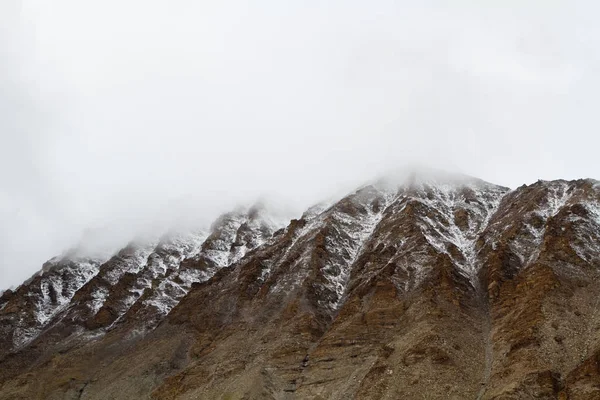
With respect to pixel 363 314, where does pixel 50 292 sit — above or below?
above

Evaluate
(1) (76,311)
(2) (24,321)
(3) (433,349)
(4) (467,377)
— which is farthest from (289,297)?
(2) (24,321)

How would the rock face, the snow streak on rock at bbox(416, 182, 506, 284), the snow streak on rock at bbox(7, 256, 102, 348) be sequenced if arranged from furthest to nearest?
the snow streak on rock at bbox(7, 256, 102, 348) < the snow streak on rock at bbox(416, 182, 506, 284) < the rock face

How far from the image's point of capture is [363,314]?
90.1 metres

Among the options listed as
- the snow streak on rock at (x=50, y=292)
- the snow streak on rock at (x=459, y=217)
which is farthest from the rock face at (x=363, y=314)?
the snow streak on rock at (x=50, y=292)

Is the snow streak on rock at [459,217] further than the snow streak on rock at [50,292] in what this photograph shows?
No

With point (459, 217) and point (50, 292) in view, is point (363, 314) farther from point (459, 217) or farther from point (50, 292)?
point (50, 292)

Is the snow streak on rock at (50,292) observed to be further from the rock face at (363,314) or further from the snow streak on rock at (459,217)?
the snow streak on rock at (459,217)

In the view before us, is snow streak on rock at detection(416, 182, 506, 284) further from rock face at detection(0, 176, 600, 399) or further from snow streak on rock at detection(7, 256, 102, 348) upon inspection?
snow streak on rock at detection(7, 256, 102, 348)

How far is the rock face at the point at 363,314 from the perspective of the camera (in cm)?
6894

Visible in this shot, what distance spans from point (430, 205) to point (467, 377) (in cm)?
7627

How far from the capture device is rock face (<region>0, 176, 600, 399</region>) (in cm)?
6894

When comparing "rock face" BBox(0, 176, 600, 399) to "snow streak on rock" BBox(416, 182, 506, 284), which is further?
"snow streak on rock" BBox(416, 182, 506, 284)

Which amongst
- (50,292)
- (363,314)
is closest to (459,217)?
(363,314)

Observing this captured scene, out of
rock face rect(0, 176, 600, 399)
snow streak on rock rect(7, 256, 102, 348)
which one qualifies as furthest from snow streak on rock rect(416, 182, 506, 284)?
snow streak on rock rect(7, 256, 102, 348)
